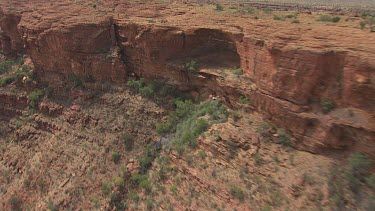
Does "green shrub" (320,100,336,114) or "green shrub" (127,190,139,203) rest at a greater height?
"green shrub" (320,100,336,114)

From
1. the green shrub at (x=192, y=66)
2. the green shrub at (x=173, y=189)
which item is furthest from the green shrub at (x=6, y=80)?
the green shrub at (x=173, y=189)

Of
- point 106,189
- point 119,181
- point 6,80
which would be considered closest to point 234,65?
point 119,181

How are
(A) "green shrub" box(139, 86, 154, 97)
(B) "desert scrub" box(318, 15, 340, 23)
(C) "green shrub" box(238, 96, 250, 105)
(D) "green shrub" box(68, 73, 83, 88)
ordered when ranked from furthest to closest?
(D) "green shrub" box(68, 73, 83, 88), (A) "green shrub" box(139, 86, 154, 97), (B) "desert scrub" box(318, 15, 340, 23), (C) "green shrub" box(238, 96, 250, 105)

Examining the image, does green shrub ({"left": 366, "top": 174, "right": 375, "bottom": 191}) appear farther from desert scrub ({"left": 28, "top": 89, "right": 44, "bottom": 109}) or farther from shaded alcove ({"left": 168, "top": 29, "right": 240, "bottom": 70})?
desert scrub ({"left": 28, "top": 89, "right": 44, "bottom": 109})

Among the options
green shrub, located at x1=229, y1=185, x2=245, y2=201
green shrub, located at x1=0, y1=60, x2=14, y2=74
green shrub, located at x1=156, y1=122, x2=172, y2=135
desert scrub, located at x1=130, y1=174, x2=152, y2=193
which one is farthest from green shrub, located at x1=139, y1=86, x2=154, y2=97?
green shrub, located at x1=0, y1=60, x2=14, y2=74

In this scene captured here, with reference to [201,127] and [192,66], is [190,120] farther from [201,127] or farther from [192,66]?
[192,66]

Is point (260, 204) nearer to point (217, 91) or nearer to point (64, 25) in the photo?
point (217, 91)

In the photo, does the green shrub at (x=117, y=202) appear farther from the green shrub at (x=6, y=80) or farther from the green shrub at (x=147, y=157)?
the green shrub at (x=6, y=80)
